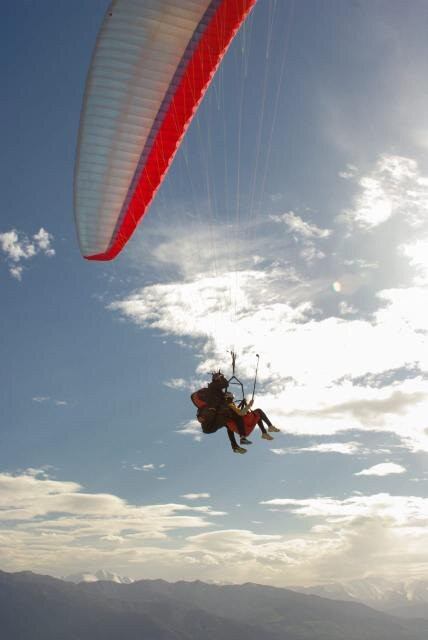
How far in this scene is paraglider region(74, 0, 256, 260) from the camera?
44.5 feet

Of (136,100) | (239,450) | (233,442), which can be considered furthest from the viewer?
(233,442)

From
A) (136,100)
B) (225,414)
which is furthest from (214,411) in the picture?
(136,100)

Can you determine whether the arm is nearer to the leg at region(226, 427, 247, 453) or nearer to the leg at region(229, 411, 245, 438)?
the leg at region(229, 411, 245, 438)

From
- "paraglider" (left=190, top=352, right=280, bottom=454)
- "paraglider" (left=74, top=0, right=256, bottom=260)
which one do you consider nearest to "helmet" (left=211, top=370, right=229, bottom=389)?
"paraglider" (left=190, top=352, right=280, bottom=454)

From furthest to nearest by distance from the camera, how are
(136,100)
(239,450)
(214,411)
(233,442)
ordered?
(233,442) → (239,450) → (214,411) → (136,100)

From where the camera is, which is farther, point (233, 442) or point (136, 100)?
point (233, 442)

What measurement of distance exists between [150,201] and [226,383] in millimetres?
6712

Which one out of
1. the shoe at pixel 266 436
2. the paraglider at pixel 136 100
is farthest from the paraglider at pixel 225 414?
the paraglider at pixel 136 100

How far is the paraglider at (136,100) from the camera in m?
13.6

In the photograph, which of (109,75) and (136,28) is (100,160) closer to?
(109,75)

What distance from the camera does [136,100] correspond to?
1529 centimetres

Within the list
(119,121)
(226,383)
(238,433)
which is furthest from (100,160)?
(238,433)

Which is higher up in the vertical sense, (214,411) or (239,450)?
(214,411)

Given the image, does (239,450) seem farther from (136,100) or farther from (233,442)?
(136,100)
